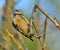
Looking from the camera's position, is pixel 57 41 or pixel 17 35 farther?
pixel 57 41

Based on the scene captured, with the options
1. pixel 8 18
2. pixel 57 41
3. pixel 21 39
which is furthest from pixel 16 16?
pixel 57 41

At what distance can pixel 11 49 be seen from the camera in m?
1.12

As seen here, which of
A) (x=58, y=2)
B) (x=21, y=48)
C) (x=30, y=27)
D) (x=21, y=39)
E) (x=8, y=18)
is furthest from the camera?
(x=58, y=2)

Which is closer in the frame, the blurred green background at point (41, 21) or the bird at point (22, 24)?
the bird at point (22, 24)

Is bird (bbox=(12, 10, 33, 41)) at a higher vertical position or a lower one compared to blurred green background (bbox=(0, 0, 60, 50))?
higher

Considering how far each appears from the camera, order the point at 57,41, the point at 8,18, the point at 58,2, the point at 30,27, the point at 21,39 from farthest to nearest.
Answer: the point at 58,2, the point at 57,41, the point at 8,18, the point at 21,39, the point at 30,27

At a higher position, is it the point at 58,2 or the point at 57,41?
the point at 58,2

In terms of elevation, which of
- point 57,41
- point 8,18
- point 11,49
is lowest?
point 57,41

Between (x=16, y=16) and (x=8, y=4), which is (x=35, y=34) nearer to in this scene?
(x=16, y=16)

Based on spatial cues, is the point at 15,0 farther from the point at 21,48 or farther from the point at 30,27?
the point at 30,27

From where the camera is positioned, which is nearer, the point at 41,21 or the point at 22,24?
the point at 22,24

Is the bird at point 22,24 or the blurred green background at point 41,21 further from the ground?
the bird at point 22,24

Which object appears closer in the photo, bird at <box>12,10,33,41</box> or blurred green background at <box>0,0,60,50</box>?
bird at <box>12,10,33,41</box>

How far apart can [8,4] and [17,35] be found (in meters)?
0.21
